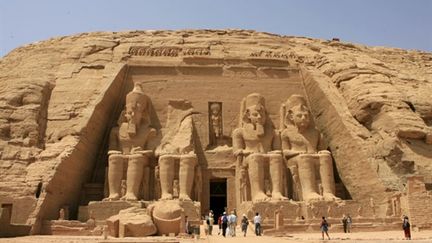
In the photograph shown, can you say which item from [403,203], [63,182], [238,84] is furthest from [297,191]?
[63,182]

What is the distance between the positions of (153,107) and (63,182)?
4371 millimetres

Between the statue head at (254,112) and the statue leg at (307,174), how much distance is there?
1.60 m

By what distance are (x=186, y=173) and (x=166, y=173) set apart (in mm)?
620

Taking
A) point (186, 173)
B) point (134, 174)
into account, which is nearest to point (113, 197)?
point (134, 174)

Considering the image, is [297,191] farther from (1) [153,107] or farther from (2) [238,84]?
(1) [153,107]

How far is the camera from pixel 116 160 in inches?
577

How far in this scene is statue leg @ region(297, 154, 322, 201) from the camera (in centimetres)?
1463

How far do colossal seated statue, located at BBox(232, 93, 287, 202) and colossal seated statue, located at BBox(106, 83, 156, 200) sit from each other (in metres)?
2.97

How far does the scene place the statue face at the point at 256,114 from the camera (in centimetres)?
1558

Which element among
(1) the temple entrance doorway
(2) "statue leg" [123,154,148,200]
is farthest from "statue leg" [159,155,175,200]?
(1) the temple entrance doorway

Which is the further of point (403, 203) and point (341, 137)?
point (341, 137)

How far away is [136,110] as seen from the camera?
51.1 ft

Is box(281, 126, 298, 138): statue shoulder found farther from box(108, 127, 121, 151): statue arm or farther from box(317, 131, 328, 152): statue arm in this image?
box(108, 127, 121, 151): statue arm

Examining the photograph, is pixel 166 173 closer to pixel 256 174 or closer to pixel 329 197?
pixel 256 174
